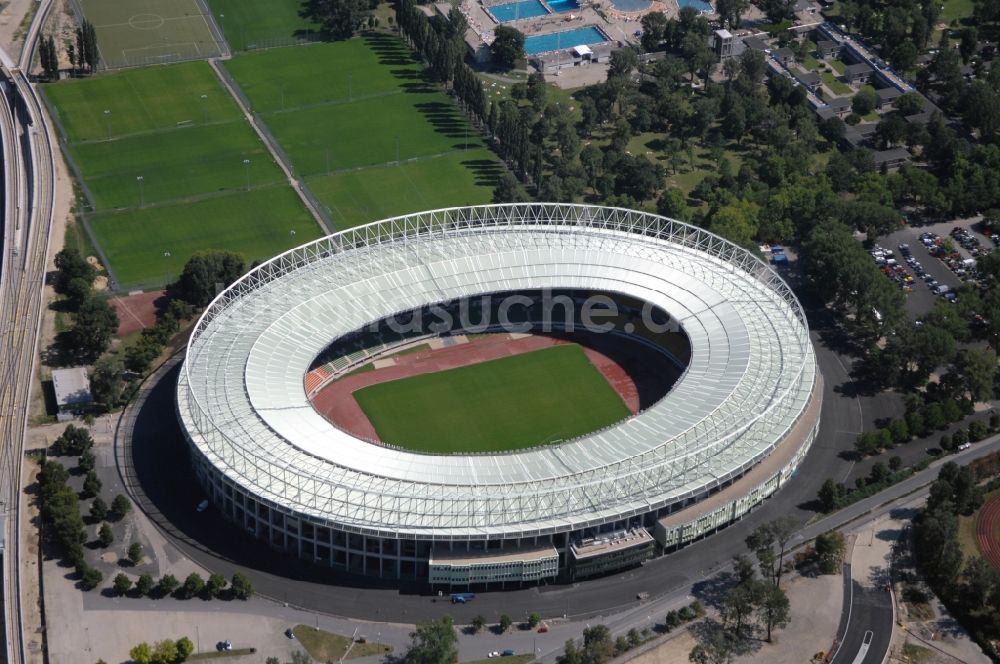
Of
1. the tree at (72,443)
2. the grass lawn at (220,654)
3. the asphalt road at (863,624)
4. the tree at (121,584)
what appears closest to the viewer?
the grass lawn at (220,654)

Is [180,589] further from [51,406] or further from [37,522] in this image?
[51,406]

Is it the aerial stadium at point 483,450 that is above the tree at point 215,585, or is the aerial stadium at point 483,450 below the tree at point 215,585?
above

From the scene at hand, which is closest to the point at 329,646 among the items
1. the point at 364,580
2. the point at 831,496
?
the point at 364,580

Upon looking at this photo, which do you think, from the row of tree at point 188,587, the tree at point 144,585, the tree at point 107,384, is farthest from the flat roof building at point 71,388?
the tree at point 144,585

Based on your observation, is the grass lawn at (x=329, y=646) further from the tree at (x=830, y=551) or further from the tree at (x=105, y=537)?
the tree at (x=830, y=551)

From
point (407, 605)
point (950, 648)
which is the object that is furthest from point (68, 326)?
point (950, 648)

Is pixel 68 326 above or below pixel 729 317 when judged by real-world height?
below

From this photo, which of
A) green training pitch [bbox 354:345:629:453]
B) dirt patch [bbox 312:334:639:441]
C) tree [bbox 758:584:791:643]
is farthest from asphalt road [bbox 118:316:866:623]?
green training pitch [bbox 354:345:629:453]

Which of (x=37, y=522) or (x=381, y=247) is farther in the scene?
(x=381, y=247)

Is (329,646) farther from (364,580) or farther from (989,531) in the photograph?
(989,531)
